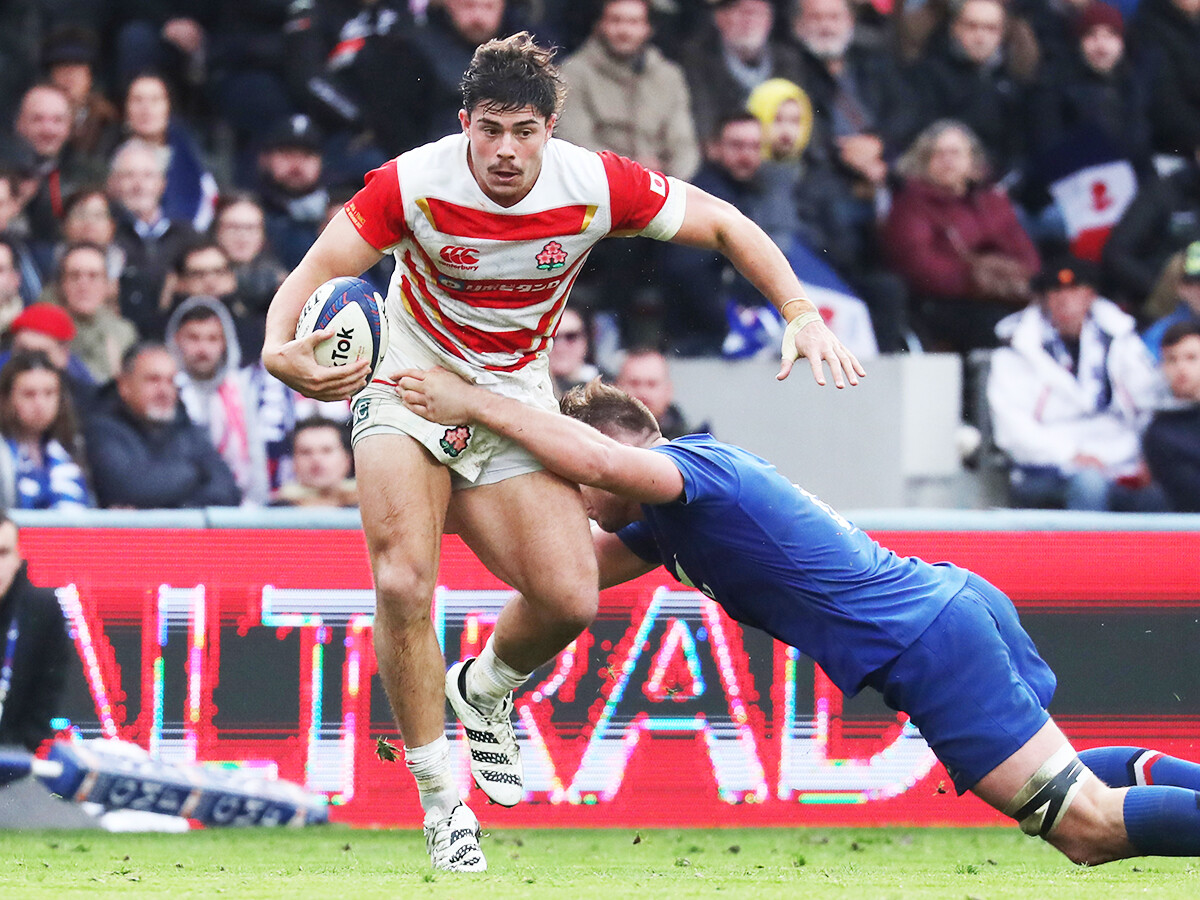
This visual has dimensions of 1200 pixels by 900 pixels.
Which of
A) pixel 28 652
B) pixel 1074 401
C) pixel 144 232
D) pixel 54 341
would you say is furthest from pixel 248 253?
pixel 1074 401

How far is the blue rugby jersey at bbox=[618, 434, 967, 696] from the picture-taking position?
478 cm

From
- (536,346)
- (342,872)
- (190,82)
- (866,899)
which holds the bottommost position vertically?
(342,872)

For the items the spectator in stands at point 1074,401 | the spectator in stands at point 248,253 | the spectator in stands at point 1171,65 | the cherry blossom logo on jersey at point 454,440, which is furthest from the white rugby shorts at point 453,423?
the spectator in stands at point 1171,65

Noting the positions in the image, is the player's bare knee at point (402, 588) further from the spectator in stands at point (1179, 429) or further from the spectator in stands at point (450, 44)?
the spectator in stands at point (1179, 429)

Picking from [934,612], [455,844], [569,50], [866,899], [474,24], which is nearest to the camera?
[866,899]

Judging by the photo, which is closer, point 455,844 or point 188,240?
point 455,844

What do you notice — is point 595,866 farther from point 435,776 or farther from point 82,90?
point 82,90

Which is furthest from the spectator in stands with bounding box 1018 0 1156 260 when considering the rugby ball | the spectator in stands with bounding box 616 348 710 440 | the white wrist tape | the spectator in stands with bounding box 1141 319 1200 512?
the rugby ball

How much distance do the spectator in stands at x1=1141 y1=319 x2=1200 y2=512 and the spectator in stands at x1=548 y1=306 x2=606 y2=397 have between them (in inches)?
A: 108

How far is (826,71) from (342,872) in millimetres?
5983

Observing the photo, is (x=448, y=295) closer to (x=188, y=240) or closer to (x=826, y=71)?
(x=188, y=240)

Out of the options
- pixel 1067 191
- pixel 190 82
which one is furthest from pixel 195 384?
pixel 1067 191

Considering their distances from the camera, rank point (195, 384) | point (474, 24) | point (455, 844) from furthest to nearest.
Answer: point (474, 24) → point (195, 384) → point (455, 844)

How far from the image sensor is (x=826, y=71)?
9.83 metres
